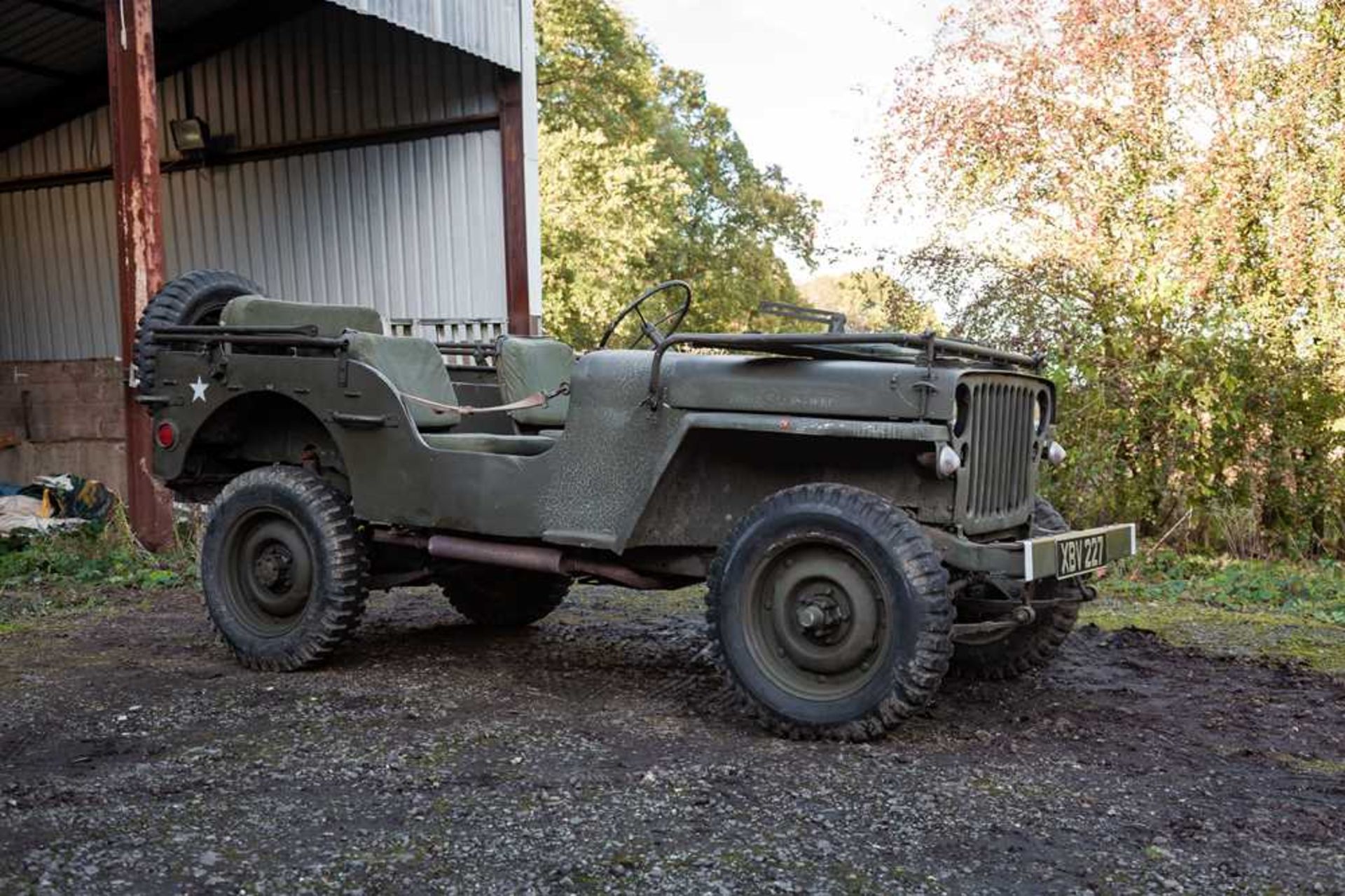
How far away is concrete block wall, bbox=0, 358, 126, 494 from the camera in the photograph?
44.4ft

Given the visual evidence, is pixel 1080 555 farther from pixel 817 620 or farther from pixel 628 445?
pixel 628 445

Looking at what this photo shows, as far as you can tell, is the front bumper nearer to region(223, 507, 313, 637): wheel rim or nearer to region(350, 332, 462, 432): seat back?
region(350, 332, 462, 432): seat back

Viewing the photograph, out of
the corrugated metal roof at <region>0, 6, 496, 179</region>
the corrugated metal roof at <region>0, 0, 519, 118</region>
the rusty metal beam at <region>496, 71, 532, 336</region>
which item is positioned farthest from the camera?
the corrugated metal roof at <region>0, 6, 496, 179</region>

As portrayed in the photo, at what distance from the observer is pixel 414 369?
5.32m

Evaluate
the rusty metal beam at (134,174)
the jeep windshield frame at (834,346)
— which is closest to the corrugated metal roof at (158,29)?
the rusty metal beam at (134,174)

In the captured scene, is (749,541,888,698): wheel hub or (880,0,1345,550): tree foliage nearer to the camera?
(749,541,888,698): wheel hub

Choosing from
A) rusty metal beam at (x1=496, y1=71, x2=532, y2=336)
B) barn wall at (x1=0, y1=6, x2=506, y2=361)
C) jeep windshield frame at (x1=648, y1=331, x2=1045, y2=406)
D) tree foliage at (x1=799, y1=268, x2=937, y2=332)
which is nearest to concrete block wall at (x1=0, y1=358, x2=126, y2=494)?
barn wall at (x1=0, y1=6, x2=506, y2=361)

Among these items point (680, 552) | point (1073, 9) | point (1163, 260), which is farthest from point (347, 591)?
point (1073, 9)

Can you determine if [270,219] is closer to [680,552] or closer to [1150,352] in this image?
[1150,352]

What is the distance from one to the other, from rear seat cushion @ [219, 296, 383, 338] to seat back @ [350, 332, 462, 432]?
0.20 metres

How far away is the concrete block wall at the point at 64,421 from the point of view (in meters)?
13.5

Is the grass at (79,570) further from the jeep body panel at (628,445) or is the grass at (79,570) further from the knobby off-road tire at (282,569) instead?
the jeep body panel at (628,445)

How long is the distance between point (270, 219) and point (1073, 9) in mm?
8560

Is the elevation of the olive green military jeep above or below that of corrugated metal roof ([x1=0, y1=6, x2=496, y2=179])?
below
